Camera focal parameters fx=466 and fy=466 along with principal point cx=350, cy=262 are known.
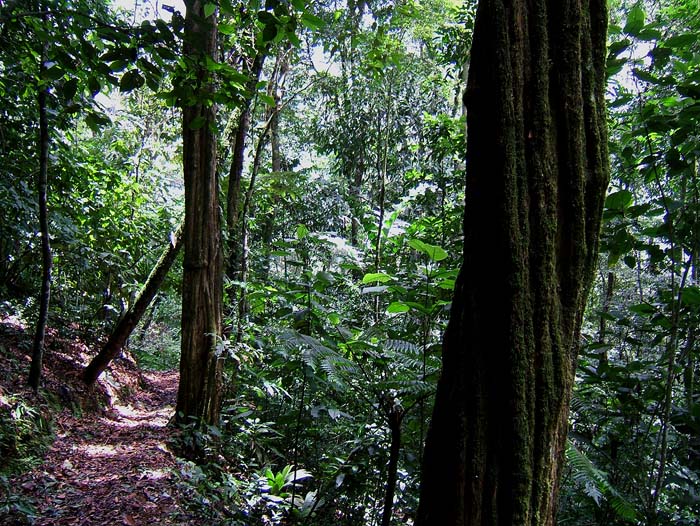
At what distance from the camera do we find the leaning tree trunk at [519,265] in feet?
5.15

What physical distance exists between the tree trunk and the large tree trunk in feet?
2.52

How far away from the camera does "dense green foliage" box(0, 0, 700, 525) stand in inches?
99.9

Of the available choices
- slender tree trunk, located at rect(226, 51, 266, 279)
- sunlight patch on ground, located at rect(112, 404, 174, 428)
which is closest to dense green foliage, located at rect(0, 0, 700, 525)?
slender tree trunk, located at rect(226, 51, 266, 279)

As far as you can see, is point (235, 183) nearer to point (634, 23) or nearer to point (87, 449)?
point (87, 449)

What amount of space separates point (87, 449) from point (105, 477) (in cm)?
78

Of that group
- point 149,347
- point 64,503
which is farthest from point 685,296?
point 149,347

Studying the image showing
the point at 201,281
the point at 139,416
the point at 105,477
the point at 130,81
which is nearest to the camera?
the point at 130,81

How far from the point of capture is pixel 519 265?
1.63 metres

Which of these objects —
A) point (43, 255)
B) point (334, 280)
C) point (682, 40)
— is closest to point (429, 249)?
point (334, 280)

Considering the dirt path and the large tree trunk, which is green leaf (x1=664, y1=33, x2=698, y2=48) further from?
the dirt path

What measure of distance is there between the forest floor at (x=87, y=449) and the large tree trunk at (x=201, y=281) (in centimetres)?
44

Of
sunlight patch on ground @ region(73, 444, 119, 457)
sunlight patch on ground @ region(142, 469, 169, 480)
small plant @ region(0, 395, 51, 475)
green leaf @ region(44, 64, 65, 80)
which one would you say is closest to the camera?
green leaf @ region(44, 64, 65, 80)

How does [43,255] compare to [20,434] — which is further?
[43,255]

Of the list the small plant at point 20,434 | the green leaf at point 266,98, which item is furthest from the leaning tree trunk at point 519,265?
the small plant at point 20,434
